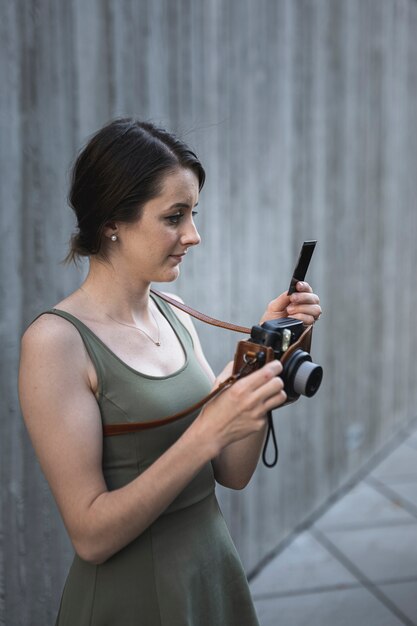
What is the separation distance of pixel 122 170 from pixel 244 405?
0.57m

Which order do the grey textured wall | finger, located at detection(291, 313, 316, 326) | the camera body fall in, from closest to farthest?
the camera body
finger, located at detection(291, 313, 316, 326)
the grey textured wall

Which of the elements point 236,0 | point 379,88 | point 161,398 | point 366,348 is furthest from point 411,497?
point 161,398

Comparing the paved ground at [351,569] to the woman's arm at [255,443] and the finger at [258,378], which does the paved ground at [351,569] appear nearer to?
the woman's arm at [255,443]

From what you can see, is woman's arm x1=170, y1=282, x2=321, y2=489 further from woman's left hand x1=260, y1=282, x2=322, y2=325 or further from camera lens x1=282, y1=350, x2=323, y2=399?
camera lens x1=282, y1=350, x2=323, y2=399

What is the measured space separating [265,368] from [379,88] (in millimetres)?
4072

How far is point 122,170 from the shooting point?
4.81ft

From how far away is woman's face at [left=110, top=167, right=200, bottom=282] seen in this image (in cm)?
151

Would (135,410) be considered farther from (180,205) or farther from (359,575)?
(359,575)

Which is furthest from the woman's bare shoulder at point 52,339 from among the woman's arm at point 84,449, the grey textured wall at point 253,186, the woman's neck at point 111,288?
the grey textured wall at point 253,186

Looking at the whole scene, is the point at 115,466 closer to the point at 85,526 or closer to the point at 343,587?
the point at 85,526

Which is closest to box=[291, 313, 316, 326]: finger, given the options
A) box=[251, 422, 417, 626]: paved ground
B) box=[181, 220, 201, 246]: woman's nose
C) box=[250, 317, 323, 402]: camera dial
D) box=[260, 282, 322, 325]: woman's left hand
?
box=[260, 282, 322, 325]: woman's left hand

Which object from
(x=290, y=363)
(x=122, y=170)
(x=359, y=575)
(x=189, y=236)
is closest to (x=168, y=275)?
(x=189, y=236)

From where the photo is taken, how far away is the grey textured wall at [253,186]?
2059 mm

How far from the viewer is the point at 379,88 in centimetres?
482
